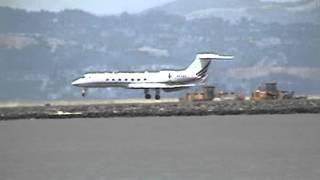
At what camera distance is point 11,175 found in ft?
90.6

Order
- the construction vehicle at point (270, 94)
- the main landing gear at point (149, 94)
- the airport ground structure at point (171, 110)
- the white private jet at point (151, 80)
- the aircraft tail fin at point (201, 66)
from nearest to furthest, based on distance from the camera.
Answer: the airport ground structure at point (171, 110) < the construction vehicle at point (270, 94) < the main landing gear at point (149, 94) < the white private jet at point (151, 80) < the aircraft tail fin at point (201, 66)

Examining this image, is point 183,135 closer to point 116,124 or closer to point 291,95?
point 116,124

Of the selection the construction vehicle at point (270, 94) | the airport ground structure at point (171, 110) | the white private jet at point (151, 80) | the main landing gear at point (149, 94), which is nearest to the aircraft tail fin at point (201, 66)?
the white private jet at point (151, 80)

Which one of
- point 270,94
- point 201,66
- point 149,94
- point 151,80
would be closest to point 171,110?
point 270,94

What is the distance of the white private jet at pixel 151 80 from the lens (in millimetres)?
89625

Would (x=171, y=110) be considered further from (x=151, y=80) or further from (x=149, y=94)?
(x=149, y=94)

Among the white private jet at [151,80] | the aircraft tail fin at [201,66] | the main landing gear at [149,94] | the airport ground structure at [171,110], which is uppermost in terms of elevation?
the aircraft tail fin at [201,66]

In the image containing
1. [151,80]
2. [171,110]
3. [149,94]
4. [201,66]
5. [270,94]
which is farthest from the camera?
[201,66]

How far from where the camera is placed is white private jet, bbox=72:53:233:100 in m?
89.6

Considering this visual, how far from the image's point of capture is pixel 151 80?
297 feet

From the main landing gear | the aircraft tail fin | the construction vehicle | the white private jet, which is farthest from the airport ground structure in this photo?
the aircraft tail fin

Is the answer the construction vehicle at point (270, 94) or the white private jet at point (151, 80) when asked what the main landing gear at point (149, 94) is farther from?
the construction vehicle at point (270, 94)

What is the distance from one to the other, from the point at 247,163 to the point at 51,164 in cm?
774

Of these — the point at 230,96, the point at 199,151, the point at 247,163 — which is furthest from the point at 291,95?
the point at 247,163
